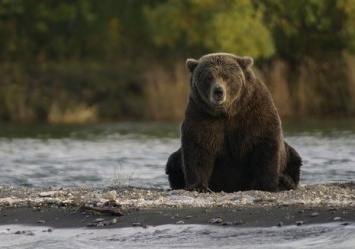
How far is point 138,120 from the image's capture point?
1548 inches

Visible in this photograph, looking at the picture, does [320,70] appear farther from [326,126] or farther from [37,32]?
[37,32]

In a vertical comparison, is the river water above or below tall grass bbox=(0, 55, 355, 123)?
below

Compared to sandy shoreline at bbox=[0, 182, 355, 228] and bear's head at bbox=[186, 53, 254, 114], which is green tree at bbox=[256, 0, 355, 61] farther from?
sandy shoreline at bbox=[0, 182, 355, 228]

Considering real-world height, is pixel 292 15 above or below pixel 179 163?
above

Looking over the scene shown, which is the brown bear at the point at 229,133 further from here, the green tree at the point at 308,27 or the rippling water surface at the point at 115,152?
the green tree at the point at 308,27

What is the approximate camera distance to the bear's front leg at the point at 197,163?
12602 mm

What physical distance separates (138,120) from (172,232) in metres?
29.3

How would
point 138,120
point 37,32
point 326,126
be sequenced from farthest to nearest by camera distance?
1. point 37,32
2. point 138,120
3. point 326,126

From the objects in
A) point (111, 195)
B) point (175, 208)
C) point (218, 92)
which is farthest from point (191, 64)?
point (175, 208)

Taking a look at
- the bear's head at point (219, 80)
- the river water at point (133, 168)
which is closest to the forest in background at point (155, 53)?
the river water at point (133, 168)

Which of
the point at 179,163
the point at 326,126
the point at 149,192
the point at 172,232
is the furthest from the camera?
the point at 326,126

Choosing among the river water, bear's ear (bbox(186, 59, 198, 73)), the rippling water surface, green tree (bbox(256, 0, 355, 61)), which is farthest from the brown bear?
green tree (bbox(256, 0, 355, 61))

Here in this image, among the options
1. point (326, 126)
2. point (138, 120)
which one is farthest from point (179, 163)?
point (138, 120)

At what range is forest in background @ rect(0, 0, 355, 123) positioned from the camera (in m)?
37.3
